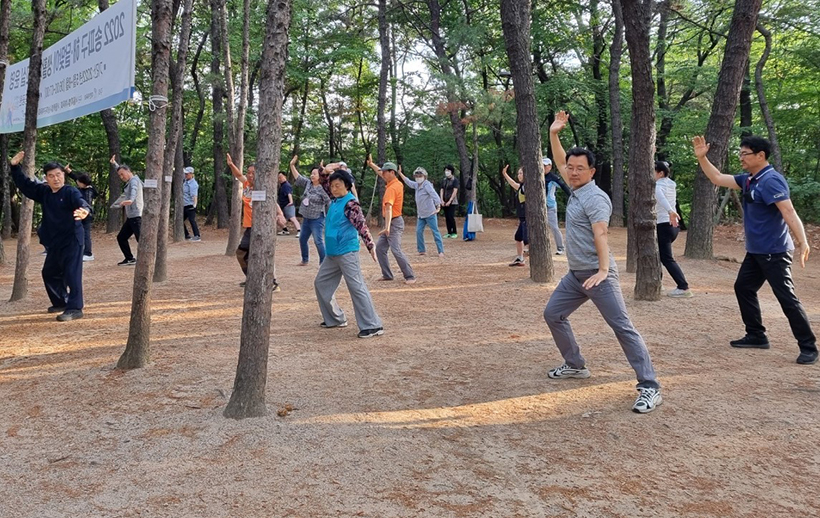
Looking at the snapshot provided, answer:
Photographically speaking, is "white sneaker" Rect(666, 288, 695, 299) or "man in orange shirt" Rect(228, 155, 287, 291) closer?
"man in orange shirt" Rect(228, 155, 287, 291)

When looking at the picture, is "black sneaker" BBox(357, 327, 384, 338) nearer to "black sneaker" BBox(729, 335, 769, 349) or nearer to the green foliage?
"black sneaker" BBox(729, 335, 769, 349)

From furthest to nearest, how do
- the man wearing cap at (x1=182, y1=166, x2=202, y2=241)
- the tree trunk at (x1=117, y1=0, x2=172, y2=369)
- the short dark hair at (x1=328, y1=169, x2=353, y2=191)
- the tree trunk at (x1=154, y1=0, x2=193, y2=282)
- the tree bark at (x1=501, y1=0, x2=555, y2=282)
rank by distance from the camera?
the man wearing cap at (x1=182, y1=166, x2=202, y2=241)
the tree trunk at (x1=154, y1=0, x2=193, y2=282)
the tree bark at (x1=501, y1=0, x2=555, y2=282)
the short dark hair at (x1=328, y1=169, x2=353, y2=191)
the tree trunk at (x1=117, y1=0, x2=172, y2=369)

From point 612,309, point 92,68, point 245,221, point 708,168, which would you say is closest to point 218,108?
point 245,221

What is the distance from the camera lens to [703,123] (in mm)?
22328

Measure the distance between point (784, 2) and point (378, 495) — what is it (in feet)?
67.8

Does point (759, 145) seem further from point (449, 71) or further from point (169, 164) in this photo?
point (449, 71)

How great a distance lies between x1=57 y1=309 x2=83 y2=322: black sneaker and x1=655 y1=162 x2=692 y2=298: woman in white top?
777 centimetres

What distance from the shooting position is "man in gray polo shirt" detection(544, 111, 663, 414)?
14.6 ft

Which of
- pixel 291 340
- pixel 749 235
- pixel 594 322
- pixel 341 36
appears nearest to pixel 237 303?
pixel 291 340

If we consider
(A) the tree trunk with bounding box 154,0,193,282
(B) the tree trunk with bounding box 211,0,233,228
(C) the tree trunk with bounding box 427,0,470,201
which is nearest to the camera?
(A) the tree trunk with bounding box 154,0,193,282

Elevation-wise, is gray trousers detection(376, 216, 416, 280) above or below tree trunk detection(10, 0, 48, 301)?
below

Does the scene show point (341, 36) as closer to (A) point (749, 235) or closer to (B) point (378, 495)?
(A) point (749, 235)

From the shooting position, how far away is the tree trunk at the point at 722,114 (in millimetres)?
10289

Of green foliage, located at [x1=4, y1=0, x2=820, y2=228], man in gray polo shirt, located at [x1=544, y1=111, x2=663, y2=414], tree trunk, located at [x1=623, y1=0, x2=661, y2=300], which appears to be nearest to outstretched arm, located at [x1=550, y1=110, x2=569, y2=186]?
Result: man in gray polo shirt, located at [x1=544, y1=111, x2=663, y2=414]
